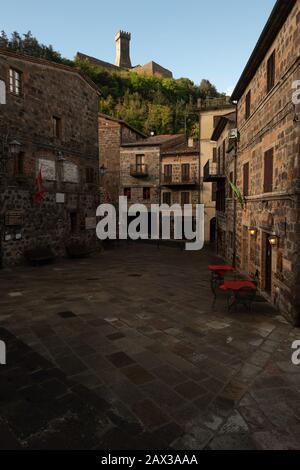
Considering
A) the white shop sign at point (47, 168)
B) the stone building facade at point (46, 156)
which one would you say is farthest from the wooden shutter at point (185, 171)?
the white shop sign at point (47, 168)

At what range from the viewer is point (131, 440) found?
3678 millimetres

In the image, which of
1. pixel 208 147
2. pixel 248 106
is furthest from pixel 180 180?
pixel 248 106

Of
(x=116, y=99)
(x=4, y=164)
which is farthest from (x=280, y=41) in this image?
(x=116, y=99)

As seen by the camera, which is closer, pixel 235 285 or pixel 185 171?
pixel 235 285

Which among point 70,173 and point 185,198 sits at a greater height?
point 70,173

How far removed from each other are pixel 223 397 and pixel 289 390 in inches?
41.9

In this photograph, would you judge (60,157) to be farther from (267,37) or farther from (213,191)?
(213,191)

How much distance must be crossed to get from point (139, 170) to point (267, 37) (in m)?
22.4

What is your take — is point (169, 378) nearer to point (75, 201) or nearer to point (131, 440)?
point (131, 440)

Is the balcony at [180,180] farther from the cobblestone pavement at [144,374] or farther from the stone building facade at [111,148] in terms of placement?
the cobblestone pavement at [144,374]

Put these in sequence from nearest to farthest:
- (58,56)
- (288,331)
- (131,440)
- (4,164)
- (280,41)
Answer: (131,440)
(288,331)
(280,41)
(4,164)
(58,56)

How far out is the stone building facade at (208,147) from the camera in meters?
28.1

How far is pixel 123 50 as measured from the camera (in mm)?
93188

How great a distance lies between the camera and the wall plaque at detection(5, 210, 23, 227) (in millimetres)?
14608
